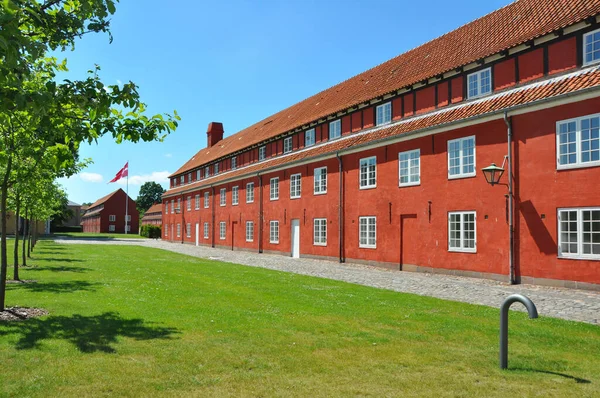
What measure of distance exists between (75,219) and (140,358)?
12554 centimetres

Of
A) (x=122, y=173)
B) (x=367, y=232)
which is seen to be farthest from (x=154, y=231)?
(x=367, y=232)

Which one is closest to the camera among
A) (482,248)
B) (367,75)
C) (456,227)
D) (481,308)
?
(481,308)

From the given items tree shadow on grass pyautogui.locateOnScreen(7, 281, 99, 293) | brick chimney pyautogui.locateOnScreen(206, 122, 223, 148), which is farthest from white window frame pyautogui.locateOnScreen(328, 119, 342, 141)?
brick chimney pyautogui.locateOnScreen(206, 122, 223, 148)

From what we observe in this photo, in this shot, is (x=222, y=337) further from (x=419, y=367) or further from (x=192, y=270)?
(x=192, y=270)

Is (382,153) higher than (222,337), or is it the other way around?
(382,153)

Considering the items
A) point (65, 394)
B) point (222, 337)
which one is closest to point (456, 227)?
point (222, 337)

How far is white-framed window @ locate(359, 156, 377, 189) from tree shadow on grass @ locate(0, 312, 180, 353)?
14.4 meters

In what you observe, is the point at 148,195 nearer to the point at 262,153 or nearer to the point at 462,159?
the point at 262,153

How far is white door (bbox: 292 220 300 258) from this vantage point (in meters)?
26.8

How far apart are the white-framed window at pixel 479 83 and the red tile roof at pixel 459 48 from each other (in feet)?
1.79

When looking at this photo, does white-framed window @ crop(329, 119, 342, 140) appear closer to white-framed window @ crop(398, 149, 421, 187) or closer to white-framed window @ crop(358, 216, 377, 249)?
white-framed window @ crop(358, 216, 377, 249)

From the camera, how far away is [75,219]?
11881 centimetres

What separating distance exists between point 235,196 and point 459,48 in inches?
824

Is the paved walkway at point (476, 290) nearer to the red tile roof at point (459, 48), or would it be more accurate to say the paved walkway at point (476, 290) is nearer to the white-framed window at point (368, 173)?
the white-framed window at point (368, 173)
